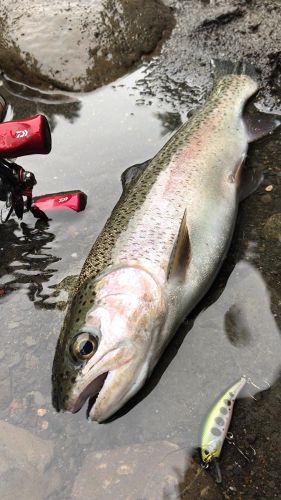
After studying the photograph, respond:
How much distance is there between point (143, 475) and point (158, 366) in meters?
0.66

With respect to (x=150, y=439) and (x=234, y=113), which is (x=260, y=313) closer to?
(x=150, y=439)

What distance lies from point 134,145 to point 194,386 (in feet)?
8.46

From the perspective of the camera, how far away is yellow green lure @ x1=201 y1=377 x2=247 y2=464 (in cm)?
261

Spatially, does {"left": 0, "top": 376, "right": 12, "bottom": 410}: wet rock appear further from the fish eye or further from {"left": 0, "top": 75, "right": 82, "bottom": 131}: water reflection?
{"left": 0, "top": 75, "right": 82, "bottom": 131}: water reflection

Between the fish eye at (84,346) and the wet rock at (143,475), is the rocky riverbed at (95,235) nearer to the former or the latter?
the wet rock at (143,475)

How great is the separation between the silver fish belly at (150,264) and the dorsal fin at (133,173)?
→ 7 cm

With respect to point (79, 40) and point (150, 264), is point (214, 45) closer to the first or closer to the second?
point (79, 40)

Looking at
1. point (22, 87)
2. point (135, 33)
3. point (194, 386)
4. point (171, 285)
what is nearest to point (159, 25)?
point (135, 33)

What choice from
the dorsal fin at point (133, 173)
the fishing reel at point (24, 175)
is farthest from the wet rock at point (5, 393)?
the dorsal fin at point (133, 173)

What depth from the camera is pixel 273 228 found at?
3666 mm

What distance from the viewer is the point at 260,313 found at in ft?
10.6

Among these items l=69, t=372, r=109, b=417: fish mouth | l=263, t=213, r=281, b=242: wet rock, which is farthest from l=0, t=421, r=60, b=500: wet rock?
l=263, t=213, r=281, b=242: wet rock

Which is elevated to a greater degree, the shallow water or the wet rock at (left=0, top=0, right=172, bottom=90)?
the wet rock at (left=0, top=0, right=172, bottom=90)

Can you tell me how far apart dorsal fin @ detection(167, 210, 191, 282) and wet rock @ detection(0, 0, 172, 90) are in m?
2.87
